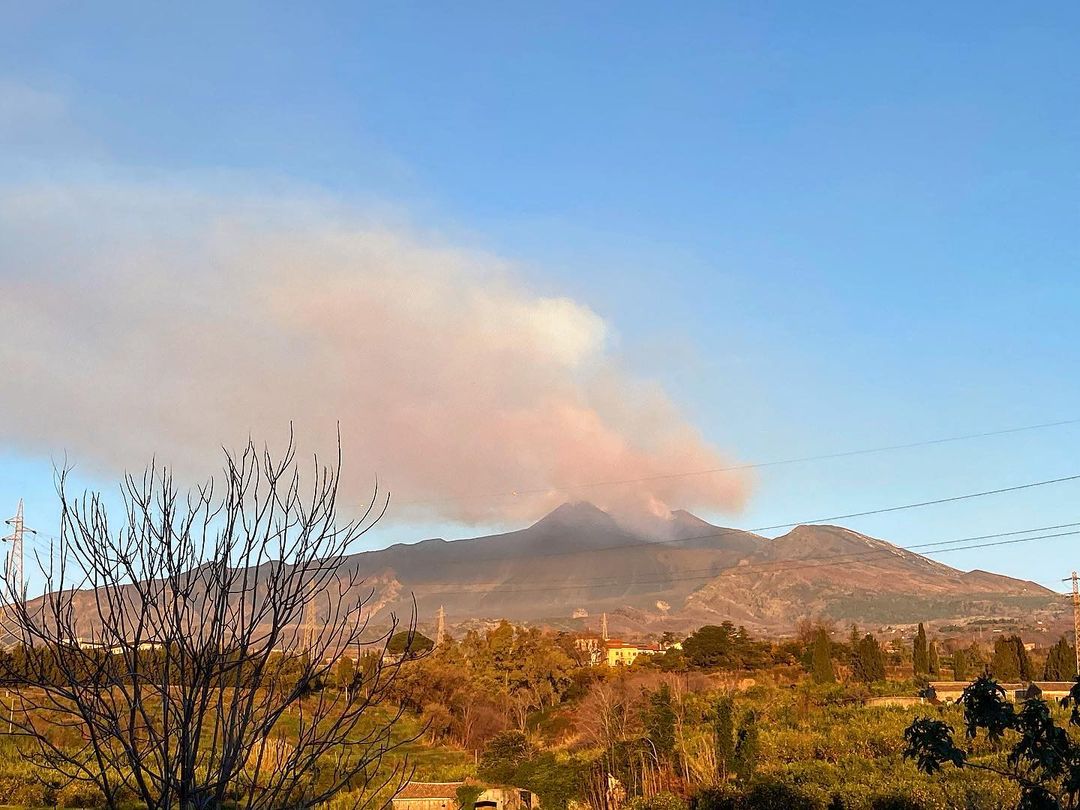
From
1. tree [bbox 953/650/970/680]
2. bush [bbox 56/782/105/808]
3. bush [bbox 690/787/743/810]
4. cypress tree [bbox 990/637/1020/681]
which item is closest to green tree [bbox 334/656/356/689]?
bush [bbox 56/782/105/808]

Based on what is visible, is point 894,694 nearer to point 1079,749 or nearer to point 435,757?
point 435,757

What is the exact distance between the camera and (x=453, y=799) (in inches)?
1061

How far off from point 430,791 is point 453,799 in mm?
733

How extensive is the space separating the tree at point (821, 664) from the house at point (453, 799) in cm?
1885

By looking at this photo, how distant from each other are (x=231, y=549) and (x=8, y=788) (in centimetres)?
2300

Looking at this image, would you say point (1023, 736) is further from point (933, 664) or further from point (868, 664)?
point (933, 664)

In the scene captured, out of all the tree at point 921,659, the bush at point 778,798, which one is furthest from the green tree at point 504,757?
the tree at point 921,659

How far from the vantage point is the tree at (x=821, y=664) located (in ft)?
137

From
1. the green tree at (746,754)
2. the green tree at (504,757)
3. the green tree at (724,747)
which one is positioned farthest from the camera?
the green tree at (504,757)

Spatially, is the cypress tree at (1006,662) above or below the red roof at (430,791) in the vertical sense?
above

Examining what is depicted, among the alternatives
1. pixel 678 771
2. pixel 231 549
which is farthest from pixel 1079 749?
pixel 678 771

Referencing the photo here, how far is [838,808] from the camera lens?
1800 cm

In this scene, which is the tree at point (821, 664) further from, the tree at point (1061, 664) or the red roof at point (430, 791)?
the red roof at point (430, 791)

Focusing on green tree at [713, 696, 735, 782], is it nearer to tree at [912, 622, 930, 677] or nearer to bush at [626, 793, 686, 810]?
bush at [626, 793, 686, 810]
